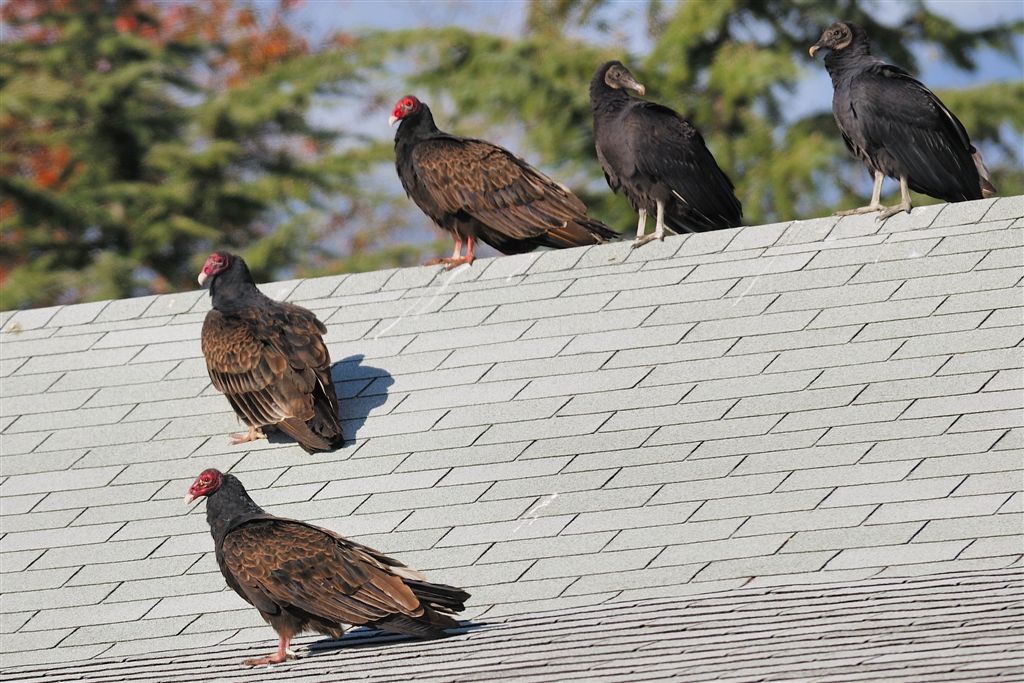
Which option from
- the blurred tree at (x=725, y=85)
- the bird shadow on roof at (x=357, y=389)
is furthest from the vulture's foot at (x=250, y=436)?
the blurred tree at (x=725, y=85)

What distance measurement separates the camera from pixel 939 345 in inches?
287

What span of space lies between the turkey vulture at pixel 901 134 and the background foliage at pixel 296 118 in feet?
37.2

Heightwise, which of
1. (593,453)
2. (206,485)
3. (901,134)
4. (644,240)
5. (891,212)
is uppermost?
(901,134)

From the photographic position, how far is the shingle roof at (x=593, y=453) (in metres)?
6.18

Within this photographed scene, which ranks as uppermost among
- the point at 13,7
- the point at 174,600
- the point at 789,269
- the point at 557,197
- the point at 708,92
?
the point at 13,7

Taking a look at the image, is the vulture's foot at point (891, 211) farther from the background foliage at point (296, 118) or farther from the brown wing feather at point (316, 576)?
the background foliage at point (296, 118)

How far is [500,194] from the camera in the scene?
Answer: 348 inches

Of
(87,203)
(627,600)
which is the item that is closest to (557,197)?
(627,600)

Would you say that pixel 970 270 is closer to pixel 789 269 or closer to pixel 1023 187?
pixel 789 269

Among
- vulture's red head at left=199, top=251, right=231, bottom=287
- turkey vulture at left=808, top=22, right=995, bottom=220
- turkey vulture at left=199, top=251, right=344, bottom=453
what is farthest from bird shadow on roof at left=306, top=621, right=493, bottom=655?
turkey vulture at left=808, top=22, right=995, bottom=220

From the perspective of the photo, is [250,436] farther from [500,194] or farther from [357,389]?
[500,194]

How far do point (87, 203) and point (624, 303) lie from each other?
1539cm

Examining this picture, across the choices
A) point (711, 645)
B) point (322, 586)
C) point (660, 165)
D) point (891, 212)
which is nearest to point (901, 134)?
point (891, 212)

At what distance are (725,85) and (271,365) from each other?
45.5ft
